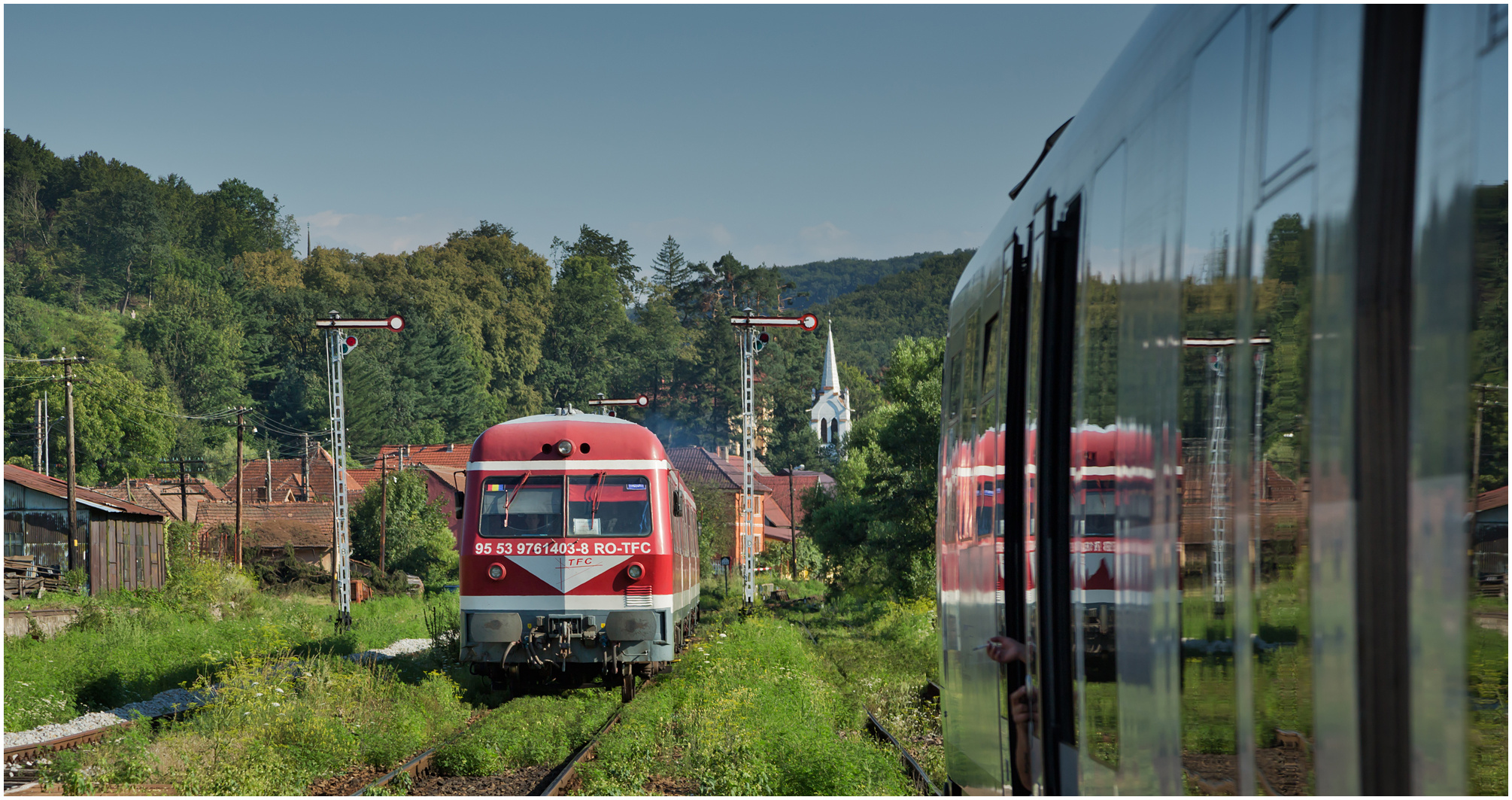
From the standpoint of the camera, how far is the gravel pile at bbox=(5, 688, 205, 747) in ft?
42.9

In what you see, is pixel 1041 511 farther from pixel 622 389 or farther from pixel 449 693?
pixel 622 389

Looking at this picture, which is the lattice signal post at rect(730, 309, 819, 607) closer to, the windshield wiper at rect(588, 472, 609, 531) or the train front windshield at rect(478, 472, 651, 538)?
the train front windshield at rect(478, 472, 651, 538)

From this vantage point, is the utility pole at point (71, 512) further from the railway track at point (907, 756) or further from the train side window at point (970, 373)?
the train side window at point (970, 373)

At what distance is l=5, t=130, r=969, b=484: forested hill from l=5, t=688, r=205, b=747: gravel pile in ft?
179

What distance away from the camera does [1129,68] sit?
334cm

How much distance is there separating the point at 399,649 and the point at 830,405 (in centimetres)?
9729

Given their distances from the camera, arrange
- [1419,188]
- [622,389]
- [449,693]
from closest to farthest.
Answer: [1419,188] → [449,693] → [622,389]

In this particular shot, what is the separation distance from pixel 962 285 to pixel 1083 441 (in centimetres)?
356

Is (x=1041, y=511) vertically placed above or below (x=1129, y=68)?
below

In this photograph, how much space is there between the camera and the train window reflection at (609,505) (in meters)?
14.2

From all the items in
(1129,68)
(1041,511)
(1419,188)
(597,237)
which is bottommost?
(1041,511)

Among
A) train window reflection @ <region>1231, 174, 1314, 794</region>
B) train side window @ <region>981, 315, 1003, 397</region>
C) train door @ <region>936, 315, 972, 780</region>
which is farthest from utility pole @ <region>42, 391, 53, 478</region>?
train window reflection @ <region>1231, 174, 1314, 794</region>

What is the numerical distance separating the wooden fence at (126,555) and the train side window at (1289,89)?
39210 mm

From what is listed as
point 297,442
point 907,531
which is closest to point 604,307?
point 297,442
